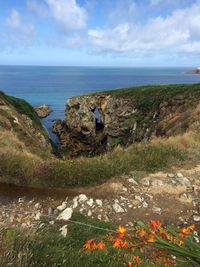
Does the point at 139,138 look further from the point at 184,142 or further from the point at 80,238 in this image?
the point at 80,238

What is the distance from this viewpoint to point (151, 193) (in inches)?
361

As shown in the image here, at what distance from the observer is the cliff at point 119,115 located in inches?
1613

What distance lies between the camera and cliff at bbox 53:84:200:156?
134 ft

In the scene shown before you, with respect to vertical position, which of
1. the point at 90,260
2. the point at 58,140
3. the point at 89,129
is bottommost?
the point at 58,140

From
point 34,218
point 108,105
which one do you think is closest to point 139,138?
point 108,105

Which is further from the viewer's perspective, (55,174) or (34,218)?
(55,174)

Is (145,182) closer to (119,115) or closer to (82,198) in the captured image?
(82,198)

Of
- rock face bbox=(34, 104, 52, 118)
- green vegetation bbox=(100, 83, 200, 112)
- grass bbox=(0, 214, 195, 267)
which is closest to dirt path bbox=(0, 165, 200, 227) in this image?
grass bbox=(0, 214, 195, 267)

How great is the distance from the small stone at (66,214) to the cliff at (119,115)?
28.1m

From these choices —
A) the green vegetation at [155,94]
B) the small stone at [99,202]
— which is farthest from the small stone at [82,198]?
the green vegetation at [155,94]

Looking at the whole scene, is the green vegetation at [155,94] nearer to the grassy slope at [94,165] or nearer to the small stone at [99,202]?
the grassy slope at [94,165]

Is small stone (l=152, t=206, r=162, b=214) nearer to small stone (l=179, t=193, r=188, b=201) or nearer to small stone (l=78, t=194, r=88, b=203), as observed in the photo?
small stone (l=179, t=193, r=188, b=201)

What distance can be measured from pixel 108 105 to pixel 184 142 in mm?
38313

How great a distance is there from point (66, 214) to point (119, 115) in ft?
133
